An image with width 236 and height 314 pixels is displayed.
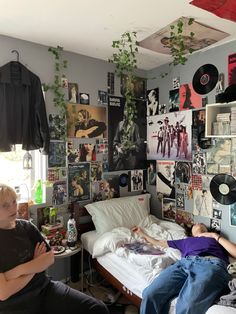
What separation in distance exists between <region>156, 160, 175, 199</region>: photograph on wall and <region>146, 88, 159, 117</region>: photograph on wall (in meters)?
0.61

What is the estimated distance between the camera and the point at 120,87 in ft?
9.55

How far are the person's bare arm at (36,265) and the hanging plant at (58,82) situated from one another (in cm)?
133

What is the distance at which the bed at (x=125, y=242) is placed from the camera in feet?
6.19

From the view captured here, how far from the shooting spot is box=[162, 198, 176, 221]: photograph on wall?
2861mm

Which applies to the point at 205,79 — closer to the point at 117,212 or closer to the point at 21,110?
the point at 117,212

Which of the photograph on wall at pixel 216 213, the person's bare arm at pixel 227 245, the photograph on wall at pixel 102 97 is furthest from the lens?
the photograph on wall at pixel 102 97

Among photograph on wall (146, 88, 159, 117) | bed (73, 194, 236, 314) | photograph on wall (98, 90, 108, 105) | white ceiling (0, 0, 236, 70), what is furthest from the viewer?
photograph on wall (146, 88, 159, 117)

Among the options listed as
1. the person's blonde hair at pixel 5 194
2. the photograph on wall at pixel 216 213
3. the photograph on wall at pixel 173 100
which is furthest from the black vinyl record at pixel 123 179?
the person's blonde hair at pixel 5 194

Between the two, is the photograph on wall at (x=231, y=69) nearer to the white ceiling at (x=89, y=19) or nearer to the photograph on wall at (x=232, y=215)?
the white ceiling at (x=89, y=19)

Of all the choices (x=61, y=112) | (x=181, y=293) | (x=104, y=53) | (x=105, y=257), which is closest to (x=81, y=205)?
(x=105, y=257)

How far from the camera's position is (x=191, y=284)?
62.7 inches

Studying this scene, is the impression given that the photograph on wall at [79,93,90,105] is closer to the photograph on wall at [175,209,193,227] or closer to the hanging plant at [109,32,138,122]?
the hanging plant at [109,32,138,122]

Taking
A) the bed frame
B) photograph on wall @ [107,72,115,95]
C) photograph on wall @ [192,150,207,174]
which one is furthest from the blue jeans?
photograph on wall @ [107,72,115,95]

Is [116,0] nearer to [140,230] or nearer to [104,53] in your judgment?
[104,53]
